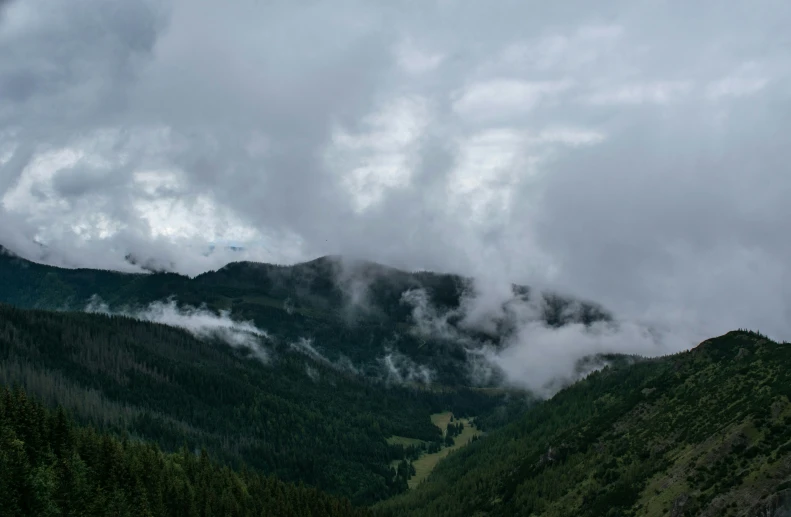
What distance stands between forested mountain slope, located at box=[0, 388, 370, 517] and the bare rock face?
103026 millimetres

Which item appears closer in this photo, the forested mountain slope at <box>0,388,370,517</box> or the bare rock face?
the forested mountain slope at <box>0,388,370,517</box>

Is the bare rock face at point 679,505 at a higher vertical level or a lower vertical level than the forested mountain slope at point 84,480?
higher

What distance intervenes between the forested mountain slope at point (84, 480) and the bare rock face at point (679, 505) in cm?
10303

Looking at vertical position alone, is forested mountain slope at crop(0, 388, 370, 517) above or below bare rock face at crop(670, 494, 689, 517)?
below

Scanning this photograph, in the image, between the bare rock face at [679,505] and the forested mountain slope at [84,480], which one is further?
the bare rock face at [679,505]

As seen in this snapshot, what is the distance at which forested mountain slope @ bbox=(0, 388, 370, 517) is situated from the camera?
413ft

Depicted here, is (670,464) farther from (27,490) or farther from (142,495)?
(27,490)

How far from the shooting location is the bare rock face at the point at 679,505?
494 ft

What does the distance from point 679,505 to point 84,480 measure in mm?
139611

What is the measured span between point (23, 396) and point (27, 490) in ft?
122

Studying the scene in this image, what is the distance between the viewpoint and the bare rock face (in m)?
150

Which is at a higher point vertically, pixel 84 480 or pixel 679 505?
pixel 679 505

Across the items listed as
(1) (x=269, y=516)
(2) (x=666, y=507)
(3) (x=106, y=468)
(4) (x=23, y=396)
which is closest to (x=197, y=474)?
(1) (x=269, y=516)

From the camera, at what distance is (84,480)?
143 m
